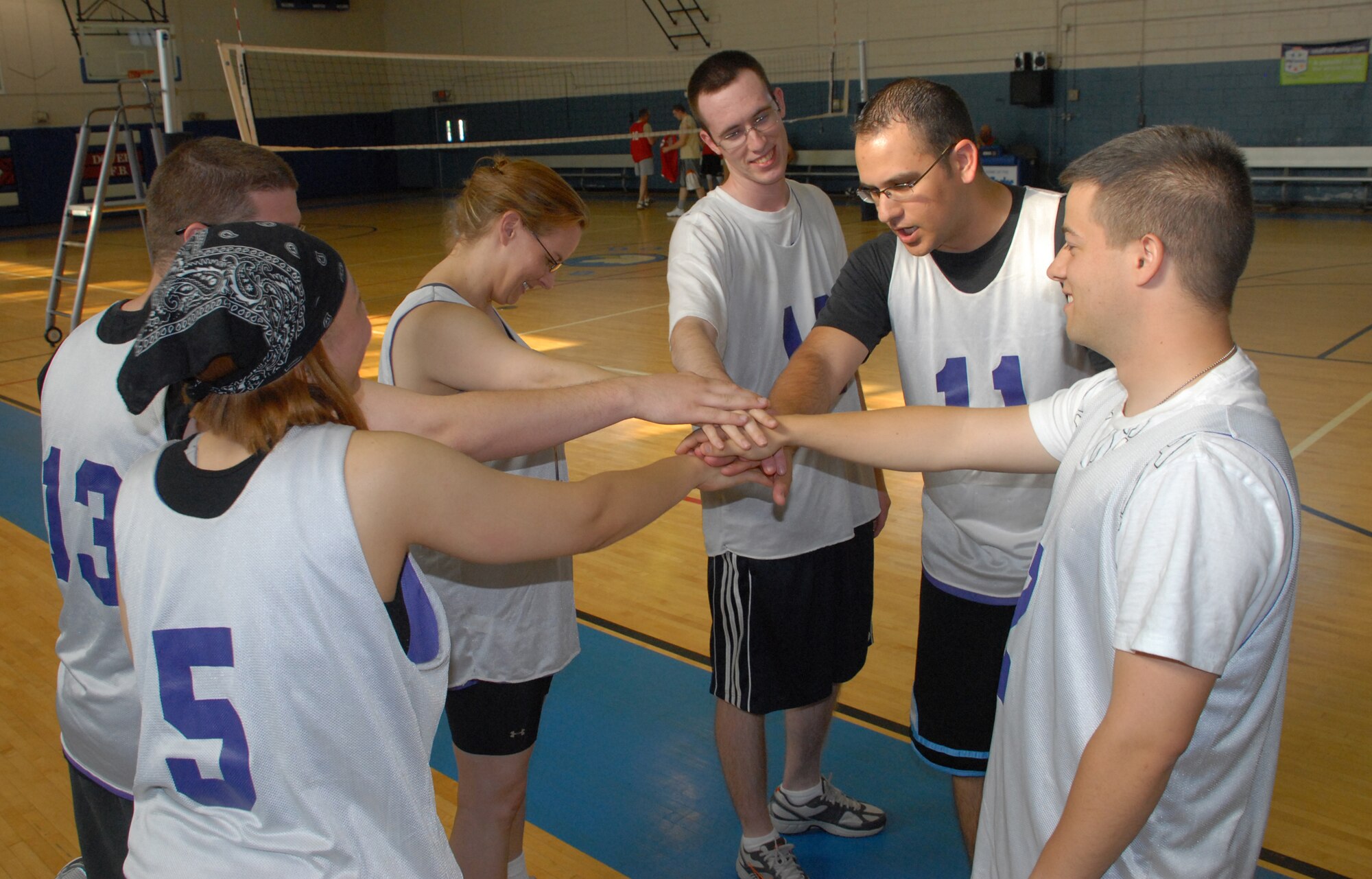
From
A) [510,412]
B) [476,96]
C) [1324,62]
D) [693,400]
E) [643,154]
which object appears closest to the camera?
[510,412]

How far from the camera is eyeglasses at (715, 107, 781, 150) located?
2.82 meters

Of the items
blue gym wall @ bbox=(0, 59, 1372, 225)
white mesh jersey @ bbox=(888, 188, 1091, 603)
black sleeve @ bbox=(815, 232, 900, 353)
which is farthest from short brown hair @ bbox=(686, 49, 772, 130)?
blue gym wall @ bbox=(0, 59, 1372, 225)

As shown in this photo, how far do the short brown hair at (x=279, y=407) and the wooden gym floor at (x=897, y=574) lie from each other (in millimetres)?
1872

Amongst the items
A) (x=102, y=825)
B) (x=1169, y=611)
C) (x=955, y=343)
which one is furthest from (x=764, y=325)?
(x=102, y=825)

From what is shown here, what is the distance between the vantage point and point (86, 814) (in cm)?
216

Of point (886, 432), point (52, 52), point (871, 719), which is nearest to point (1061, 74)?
point (871, 719)

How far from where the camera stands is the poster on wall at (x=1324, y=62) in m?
13.3

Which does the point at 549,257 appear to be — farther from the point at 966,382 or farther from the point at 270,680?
the point at 270,680

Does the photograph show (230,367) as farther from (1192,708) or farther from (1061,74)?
(1061,74)

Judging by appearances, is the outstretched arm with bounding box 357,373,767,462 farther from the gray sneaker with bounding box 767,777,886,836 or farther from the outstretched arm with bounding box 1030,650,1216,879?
the gray sneaker with bounding box 767,777,886,836

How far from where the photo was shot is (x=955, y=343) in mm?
2389

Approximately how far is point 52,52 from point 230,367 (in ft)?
76.3

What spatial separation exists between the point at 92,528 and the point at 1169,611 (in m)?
1.85

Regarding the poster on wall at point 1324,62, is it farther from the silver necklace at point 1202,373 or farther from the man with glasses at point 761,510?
the silver necklace at point 1202,373
